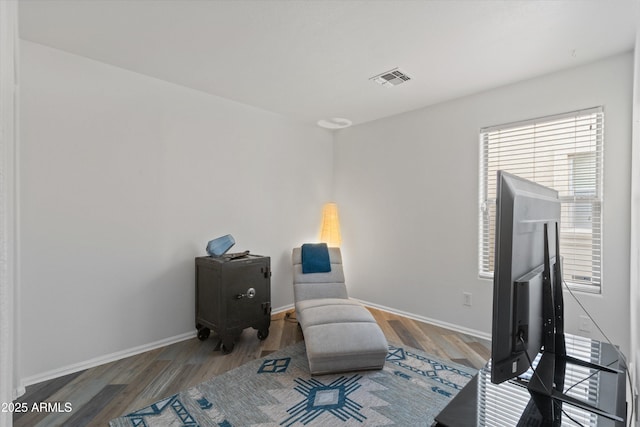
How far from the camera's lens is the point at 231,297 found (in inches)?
109

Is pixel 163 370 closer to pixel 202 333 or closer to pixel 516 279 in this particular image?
pixel 202 333

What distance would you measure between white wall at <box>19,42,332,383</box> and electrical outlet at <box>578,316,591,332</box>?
3.11m

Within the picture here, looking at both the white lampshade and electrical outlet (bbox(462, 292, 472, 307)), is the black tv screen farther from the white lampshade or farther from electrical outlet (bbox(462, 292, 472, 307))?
the white lampshade

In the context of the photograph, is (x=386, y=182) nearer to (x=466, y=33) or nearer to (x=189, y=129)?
(x=466, y=33)

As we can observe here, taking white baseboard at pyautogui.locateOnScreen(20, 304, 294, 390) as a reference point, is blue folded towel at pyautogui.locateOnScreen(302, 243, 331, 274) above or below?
above

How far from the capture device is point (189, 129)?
10.1 feet

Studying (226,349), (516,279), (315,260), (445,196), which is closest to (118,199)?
(226,349)

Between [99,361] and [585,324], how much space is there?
3996mm

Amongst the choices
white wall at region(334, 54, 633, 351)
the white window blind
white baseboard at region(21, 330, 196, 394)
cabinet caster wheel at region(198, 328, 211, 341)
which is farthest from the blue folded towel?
the white window blind

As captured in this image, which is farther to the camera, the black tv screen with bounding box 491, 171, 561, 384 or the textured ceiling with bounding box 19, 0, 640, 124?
the textured ceiling with bounding box 19, 0, 640, 124

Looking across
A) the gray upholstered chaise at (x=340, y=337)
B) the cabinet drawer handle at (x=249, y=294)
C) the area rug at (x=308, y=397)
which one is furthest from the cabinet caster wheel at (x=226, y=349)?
the gray upholstered chaise at (x=340, y=337)

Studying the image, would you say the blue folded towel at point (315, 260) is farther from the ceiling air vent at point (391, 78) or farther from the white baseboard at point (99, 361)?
the ceiling air vent at point (391, 78)

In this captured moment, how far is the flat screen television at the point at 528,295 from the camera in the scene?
2.69ft

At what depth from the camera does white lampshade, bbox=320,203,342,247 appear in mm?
4195
